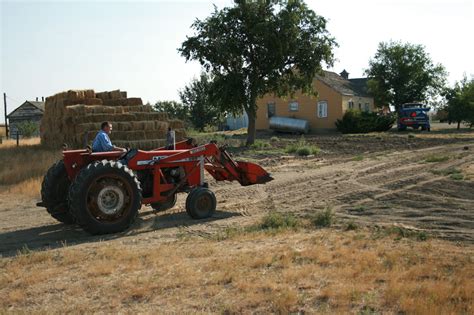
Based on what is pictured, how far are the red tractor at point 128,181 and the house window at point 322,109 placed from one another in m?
36.0

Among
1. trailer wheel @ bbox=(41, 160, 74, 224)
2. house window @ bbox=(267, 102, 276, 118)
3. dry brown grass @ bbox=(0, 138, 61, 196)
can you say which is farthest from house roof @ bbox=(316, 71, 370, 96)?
trailer wheel @ bbox=(41, 160, 74, 224)

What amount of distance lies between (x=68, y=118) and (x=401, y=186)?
1422 cm

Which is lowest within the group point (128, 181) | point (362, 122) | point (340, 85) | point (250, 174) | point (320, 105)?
point (250, 174)

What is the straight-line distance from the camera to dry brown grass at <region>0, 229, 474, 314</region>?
5.82 metres

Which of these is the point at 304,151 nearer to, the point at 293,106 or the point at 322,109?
the point at 322,109

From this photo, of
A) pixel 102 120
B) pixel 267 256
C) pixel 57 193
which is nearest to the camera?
pixel 267 256

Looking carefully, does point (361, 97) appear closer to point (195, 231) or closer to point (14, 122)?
point (14, 122)

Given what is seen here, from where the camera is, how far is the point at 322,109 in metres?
47.4

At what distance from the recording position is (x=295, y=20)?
28.8 m

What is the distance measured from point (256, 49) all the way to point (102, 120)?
10.7m

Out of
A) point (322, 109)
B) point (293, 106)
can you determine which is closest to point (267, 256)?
point (322, 109)

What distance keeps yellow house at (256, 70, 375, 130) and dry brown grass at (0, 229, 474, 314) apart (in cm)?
3737

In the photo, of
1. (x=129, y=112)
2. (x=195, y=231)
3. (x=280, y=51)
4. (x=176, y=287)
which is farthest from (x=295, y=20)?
(x=176, y=287)

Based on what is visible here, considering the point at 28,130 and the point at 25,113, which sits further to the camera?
the point at 25,113
